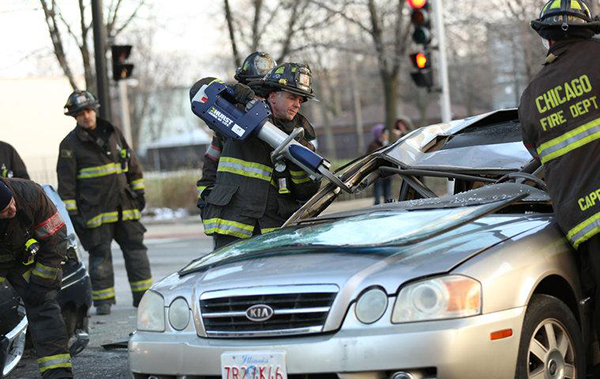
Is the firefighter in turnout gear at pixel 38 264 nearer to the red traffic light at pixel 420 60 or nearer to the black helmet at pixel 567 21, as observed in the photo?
the black helmet at pixel 567 21

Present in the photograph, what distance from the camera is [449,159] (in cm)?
548

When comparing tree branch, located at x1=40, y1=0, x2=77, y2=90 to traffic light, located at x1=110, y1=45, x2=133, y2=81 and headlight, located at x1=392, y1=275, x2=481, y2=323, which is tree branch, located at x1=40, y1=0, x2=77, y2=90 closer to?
traffic light, located at x1=110, y1=45, x2=133, y2=81

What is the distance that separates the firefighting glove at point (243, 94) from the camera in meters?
5.53

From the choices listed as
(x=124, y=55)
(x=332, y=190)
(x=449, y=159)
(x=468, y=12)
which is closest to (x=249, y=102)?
(x=332, y=190)

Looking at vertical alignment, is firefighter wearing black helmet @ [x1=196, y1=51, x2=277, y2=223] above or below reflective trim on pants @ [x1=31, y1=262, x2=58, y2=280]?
above

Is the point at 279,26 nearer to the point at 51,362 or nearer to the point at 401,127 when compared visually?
the point at 401,127

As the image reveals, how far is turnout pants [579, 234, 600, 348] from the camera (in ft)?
13.8

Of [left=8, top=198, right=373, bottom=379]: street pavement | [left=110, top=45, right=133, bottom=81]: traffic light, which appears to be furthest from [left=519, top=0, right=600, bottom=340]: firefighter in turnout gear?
[left=110, top=45, right=133, bottom=81]: traffic light

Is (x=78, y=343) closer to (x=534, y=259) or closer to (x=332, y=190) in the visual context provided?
(x=332, y=190)

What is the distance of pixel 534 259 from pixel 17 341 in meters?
3.23

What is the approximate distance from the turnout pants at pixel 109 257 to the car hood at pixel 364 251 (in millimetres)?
4131

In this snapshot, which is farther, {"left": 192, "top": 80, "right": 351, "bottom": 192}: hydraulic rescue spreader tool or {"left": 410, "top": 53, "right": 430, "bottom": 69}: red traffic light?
{"left": 410, "top": 53, "right": 430, "bottom": 69}: red traffic light

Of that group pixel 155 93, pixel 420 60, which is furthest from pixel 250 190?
pixel 155 93

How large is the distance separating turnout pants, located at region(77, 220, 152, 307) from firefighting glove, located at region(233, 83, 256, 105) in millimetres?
3522
